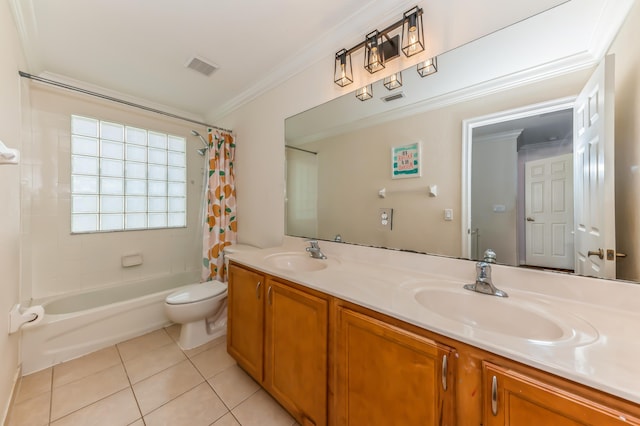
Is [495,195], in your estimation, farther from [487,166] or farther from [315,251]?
[315,251]

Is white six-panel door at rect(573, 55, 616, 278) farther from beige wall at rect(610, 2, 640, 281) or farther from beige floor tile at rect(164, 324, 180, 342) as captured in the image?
beige floor tile at rect(164, 324, 180, 342)

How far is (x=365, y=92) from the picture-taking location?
1.51 metres

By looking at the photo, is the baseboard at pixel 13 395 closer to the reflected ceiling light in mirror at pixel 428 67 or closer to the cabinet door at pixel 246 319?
the cabinet door at pixel 246 319

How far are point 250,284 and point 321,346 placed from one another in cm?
61

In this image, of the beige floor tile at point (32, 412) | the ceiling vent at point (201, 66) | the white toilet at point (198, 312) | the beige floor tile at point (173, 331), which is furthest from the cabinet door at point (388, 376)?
the ceiling vent at point (201, 66)

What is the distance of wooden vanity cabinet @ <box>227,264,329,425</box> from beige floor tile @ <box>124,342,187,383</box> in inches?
23.5

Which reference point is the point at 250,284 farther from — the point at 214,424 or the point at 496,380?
the point at 496,380

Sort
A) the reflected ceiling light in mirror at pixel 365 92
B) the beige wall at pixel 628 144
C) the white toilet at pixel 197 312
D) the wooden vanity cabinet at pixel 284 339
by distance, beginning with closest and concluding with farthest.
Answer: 1. the beige wall at pixel 628 144
2. the wooden vanity cabinet at pixel 284 339
3. the reflected ceiling light in mirror at pixel 365 92
4. the white toilet at pixel 197 312

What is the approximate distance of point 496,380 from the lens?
588 millimetres

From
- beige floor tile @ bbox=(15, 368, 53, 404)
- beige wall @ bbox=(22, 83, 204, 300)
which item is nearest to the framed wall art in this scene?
beige floor tile @ bbox=(15, 368, 53, 404)

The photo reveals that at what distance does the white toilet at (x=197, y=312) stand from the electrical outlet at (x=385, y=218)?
5.04ft

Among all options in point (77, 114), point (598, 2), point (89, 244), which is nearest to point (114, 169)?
point (77, 114)

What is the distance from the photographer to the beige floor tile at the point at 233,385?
1404 millimetres

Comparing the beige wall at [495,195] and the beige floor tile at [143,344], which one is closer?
the beige wall at [495,195]
